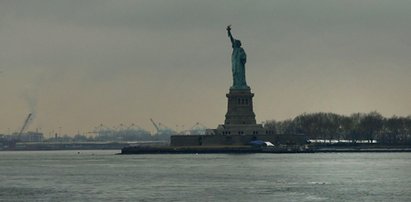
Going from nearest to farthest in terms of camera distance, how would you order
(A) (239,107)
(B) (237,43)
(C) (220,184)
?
1. (C) (220,184)
2. (A) (239,107)
3. (B) (237,43)

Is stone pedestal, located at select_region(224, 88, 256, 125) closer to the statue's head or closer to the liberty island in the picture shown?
the liberty island

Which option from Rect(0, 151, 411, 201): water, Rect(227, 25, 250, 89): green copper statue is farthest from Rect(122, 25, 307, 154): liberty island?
Rect(0, 151, 411, 201): water

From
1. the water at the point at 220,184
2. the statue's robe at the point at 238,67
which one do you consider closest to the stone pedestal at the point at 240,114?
the statue's robe at the point at 238,67

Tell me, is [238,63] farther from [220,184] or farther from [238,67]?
[220,184]

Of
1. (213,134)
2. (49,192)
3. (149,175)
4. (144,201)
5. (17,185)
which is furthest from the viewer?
(213,134)

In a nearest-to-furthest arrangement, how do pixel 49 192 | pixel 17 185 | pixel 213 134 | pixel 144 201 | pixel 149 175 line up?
pixel 144 201 → pixel 49 192 → pixel 17 185 → pixel 149 175 → pixel 213 134

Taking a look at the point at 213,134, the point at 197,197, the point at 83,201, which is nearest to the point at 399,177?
the point at 197,197

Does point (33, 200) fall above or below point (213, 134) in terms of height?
below

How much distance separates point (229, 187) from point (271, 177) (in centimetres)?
1388

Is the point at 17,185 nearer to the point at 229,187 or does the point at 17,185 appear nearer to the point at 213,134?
the point at 229,187

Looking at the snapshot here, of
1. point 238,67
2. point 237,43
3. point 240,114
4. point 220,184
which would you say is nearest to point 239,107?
point 240,114

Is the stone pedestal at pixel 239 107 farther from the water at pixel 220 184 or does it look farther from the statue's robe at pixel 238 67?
the water at pixel 220 184

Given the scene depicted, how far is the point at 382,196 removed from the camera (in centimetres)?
8194

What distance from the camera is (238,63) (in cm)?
18725
